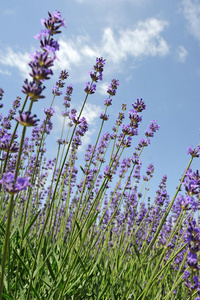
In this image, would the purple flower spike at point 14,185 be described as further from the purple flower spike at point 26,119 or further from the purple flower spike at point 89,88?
the purple flower spike at point 89,88

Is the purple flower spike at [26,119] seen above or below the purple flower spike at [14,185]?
above

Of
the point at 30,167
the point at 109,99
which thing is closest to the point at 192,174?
the point at 109,99

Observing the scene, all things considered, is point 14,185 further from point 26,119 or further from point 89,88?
point 89,88

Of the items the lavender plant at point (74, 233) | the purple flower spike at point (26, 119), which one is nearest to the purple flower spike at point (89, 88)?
the lavender plant at point (74, 233)

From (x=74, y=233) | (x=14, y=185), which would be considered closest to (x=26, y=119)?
(x=14, y=185)

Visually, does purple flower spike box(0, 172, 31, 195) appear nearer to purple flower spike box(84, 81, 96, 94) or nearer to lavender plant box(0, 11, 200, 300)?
lavender plant box(0, 11, 200, 300)

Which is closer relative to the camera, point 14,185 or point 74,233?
point 14,185

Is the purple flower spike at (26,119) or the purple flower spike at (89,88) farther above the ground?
the purple flower spike at (89,88)

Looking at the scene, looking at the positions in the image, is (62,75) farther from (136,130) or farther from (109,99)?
(136,130)

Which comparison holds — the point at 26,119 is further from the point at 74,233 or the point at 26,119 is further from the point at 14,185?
the point at 74,233

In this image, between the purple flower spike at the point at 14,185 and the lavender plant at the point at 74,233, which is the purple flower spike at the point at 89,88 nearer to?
the lavender plant at the point at 74,233

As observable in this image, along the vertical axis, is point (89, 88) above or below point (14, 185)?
above

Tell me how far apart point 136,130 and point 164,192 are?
259 cm

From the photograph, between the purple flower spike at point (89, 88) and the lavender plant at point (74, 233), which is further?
the purple flower spike at point (89, 88)
